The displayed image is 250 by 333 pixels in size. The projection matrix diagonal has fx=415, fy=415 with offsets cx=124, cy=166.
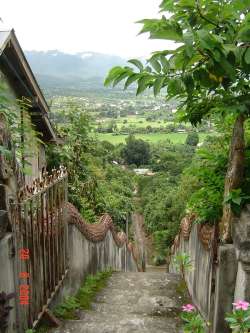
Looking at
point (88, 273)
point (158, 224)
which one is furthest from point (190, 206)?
point (158, 224)

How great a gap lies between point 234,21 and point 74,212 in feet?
15.0

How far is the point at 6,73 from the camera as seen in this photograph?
914cm

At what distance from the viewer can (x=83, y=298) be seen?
21.6 ft

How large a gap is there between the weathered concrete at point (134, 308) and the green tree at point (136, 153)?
45.6 metres

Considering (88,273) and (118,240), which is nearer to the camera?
(88,273)

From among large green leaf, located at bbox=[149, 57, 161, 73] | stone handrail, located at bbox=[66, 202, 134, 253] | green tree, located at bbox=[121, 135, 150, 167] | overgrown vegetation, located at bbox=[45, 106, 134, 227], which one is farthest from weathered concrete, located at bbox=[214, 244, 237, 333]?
green tree, located at bbox=[121, 135, 150, 167]

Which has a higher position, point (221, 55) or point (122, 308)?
point (221, 55)

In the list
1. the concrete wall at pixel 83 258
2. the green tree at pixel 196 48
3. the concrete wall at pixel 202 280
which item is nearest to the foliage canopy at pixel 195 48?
the green tree at pixel 196 48

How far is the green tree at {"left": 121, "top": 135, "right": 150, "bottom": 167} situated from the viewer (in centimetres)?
5447

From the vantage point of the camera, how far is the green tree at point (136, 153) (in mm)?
54469

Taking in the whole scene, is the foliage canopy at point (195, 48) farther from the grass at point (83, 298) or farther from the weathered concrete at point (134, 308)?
the grass at point (83, 298)

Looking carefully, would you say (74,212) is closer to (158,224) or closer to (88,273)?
(88,273)

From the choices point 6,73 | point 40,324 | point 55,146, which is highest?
point 6,73

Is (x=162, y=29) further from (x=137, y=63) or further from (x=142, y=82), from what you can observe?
(x=142, y=82)
